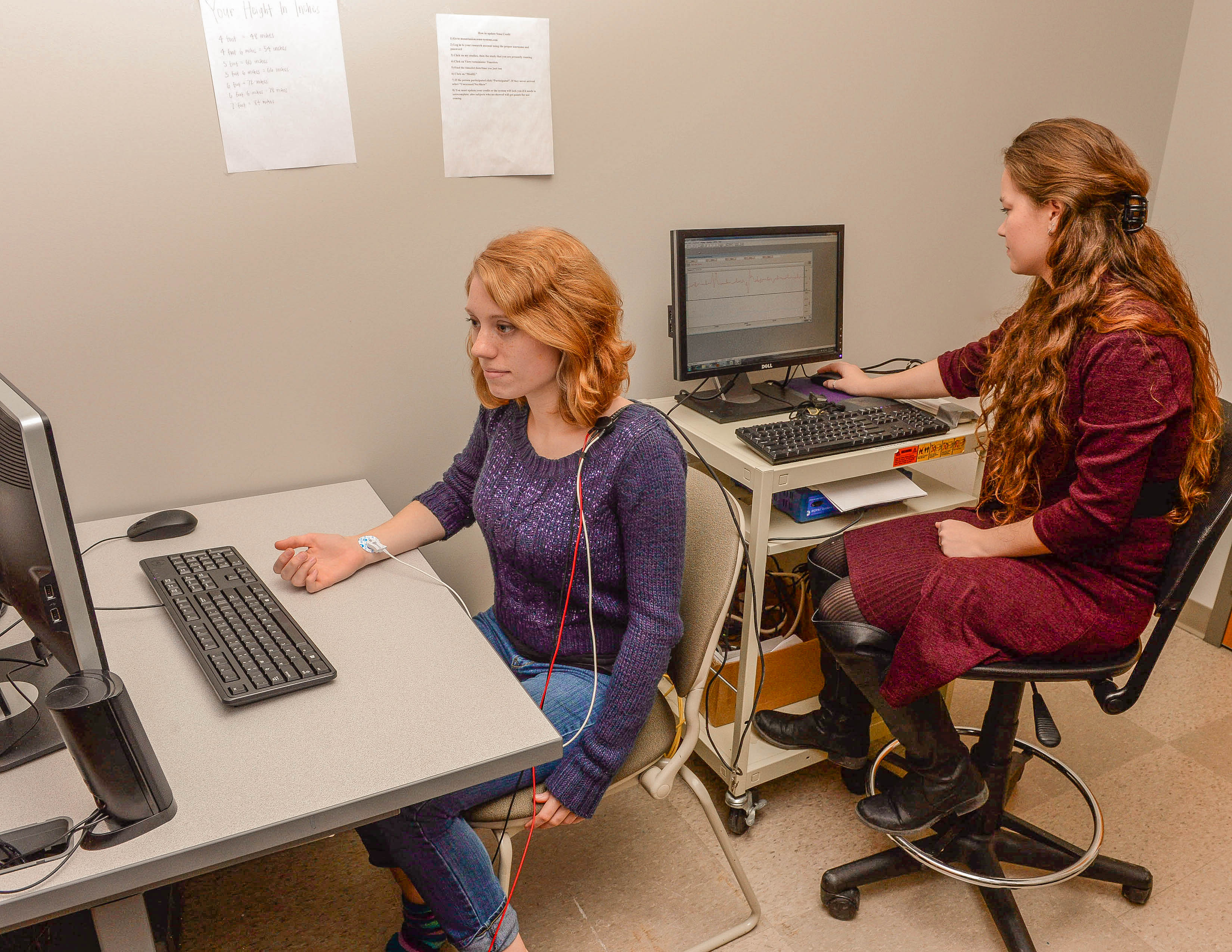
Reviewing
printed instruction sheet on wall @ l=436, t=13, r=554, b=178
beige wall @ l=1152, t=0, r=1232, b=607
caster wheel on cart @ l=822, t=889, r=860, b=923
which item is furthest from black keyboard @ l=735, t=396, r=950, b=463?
beige wall @ l=1152, t=0, r=1232, b=607

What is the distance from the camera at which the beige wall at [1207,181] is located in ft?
7.79

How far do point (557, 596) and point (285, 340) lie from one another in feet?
2.49

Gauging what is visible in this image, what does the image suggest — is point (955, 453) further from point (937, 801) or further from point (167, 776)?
point (167, 776)

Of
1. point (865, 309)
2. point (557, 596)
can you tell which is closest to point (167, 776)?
point (557, 596)

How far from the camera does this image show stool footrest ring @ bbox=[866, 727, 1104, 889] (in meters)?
1.53

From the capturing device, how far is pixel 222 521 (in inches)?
63.6

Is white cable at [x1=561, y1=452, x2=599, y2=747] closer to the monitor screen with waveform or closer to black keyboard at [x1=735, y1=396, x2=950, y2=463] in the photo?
black keyboard at [x1=735, y1=396, x2=950, y2=463]

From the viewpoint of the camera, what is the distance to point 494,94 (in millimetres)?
1697

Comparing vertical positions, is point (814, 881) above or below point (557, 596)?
below

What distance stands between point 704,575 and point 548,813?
1.36 ft

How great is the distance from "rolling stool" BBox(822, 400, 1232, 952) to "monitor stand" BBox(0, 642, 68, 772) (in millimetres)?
1268

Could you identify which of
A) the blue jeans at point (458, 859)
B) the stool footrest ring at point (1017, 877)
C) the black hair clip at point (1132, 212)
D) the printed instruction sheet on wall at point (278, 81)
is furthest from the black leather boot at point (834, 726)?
the printed instruction sheet on wall at point (278, 81)

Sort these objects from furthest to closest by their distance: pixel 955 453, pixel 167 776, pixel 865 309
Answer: pixel 865 309, pixel 955 453, pixel 167 776

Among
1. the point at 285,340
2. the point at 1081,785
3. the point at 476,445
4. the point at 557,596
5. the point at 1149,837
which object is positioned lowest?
the point at 1149,837
